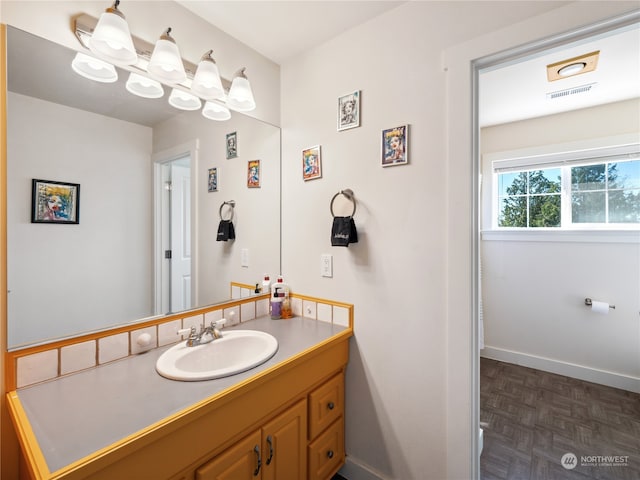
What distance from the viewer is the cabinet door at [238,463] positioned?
0.88m

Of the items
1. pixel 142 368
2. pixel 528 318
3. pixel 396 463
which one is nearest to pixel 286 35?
pixel 142 368

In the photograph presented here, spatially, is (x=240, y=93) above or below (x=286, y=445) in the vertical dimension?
above

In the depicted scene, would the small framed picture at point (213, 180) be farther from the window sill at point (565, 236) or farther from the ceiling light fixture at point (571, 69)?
the window sill at point (565, 236)

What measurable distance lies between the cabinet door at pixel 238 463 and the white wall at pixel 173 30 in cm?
151

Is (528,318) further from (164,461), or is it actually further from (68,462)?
(68,462)

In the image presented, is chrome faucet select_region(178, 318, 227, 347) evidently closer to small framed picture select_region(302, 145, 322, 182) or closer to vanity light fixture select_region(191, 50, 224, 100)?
small framed picture select_region(302, 145, 322, 182)

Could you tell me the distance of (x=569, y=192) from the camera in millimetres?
2486

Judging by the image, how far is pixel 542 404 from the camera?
6.93ft

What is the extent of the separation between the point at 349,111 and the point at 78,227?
4.27 ft

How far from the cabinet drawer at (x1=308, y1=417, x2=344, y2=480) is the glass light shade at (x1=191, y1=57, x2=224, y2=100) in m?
1.73

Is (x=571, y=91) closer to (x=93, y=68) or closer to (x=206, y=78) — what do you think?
(x=206, y=78)

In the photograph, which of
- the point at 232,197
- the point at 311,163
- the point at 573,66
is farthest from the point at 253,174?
the point at 573,66

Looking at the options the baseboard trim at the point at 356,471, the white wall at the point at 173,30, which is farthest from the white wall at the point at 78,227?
the baseboard trim at the point at 356,471

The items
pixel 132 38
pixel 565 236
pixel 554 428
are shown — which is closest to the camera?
pixel 132 38
